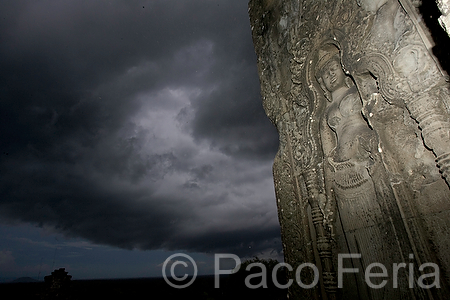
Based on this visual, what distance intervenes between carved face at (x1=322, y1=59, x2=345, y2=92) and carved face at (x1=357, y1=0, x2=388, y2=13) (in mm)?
766

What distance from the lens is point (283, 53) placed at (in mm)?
4609

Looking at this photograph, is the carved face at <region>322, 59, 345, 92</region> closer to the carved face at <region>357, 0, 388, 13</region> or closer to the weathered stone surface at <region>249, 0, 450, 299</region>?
the weathered stone surface at <region>249, 0, 450, 299</region>

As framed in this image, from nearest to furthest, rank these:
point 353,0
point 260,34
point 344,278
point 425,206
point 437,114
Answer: point 437,114
point 425,206
point 344,278
point 353,0
point 260,34

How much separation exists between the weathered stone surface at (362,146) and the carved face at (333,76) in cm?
1

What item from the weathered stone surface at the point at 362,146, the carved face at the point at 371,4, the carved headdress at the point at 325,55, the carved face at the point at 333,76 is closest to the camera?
the weathered stone surface at the point at 362,146

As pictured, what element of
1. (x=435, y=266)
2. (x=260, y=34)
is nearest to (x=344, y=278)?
(x=435, y=266)

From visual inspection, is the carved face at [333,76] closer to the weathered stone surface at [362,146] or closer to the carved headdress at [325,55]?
the weathered stone surface at [362,146]

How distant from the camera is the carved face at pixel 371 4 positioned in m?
2.86

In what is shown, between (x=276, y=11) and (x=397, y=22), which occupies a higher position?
(x=276, y=11)

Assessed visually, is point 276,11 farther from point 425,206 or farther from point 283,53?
point 425,206

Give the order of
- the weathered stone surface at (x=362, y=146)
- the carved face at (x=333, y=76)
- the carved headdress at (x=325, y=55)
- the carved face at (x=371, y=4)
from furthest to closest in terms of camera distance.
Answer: the carved headdress at (x=325, y=55) → the carved face at (x=333, y=76) → the carved face at (x=371, y=4) → the weathered stone surface at (x=362, y=146)

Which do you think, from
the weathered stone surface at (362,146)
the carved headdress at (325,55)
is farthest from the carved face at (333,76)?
the carved headdress at (325,55)

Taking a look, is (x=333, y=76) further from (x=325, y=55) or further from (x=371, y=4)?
(x=371, y=4)

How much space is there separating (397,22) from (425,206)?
79.4 inches
